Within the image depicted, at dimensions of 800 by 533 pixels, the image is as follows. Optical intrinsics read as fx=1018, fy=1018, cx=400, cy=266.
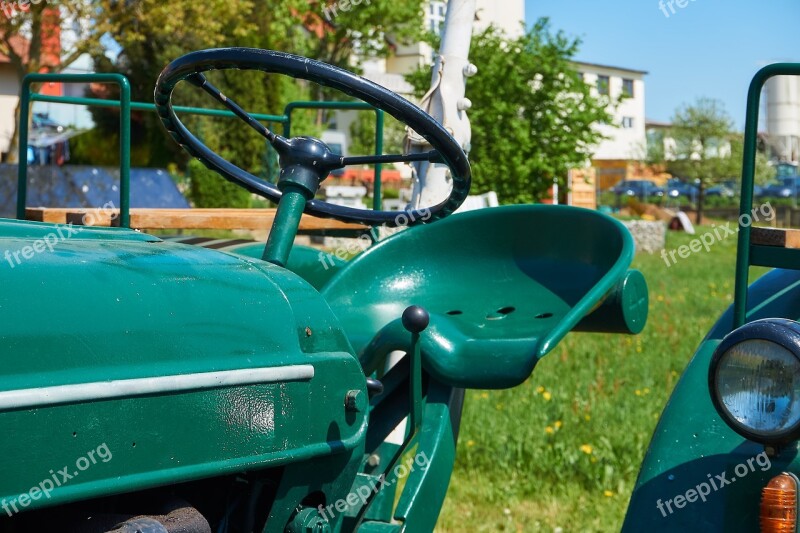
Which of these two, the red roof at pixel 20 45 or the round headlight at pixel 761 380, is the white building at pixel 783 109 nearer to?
the round headlight at pixel 761 380

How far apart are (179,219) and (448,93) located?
68.8 inches

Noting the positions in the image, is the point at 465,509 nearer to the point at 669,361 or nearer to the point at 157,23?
the point at 669,361

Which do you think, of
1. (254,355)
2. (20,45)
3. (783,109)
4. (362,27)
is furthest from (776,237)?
(362,27)

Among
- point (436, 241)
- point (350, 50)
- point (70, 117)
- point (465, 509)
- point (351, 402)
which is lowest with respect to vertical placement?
point (465, 509)

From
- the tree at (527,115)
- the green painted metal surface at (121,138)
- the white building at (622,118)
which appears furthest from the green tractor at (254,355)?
the white building at (622,118)

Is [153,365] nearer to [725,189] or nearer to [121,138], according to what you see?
[121,138]

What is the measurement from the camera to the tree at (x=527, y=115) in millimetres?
15531

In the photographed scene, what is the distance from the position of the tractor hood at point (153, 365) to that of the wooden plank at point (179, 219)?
1951 millimetres

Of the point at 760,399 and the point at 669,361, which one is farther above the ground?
the point at 760,399

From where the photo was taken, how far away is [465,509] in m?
4.32

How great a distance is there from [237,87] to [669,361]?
19.8 m

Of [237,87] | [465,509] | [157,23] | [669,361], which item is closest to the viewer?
[465,509]

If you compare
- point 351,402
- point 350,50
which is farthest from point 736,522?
point 350,50

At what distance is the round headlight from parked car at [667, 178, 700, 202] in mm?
37629
